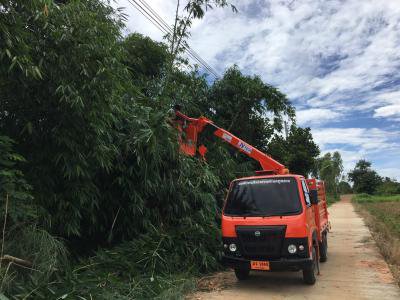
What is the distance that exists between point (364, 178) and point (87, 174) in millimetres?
93120

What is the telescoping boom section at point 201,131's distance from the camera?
9.81 meters

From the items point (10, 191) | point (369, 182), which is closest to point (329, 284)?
point (10, 191)

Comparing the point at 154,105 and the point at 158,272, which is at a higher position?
the point at 154,105

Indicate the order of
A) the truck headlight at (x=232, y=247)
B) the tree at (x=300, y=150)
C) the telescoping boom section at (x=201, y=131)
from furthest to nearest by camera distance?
the tree at (x=300, y=150) < the telescoping boom section at (x=201, y=131) < the truck headlight at (x=232, y=247)

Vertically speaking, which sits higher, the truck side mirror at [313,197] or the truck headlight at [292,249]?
the truck side mirror at [313,197]

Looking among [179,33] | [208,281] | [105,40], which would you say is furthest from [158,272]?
[179,33]

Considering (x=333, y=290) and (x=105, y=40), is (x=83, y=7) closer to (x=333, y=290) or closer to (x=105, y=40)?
(x=105, y=40)

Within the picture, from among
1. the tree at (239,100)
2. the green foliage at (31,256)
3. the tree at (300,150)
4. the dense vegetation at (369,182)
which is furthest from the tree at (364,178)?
the green foliage at (31,256)

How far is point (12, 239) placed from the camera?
6027 mm

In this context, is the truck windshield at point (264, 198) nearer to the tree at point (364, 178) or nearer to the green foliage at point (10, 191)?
the green foliage at point (10, 191)

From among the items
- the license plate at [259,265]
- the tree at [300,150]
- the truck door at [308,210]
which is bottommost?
the license plate at [259,265]

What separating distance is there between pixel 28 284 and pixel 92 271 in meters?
1.67

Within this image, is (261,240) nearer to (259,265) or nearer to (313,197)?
(259,265)

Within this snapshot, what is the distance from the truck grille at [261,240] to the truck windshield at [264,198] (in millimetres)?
411
